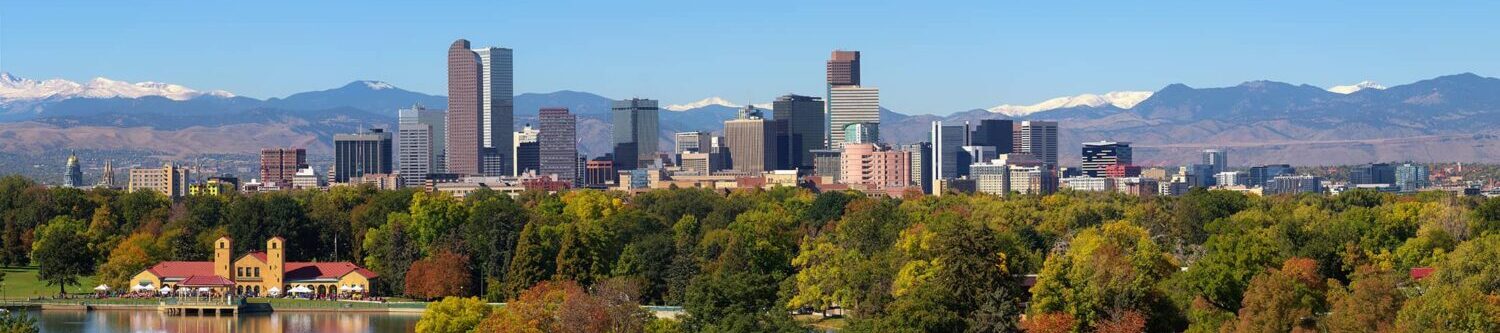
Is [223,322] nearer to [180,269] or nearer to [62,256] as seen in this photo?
[180,269]

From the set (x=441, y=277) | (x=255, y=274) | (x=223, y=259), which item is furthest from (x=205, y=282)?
(x=441, y=277)

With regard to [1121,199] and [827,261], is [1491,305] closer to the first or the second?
[827,261]

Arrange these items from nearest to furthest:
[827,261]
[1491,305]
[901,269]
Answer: [1491,305] → [901,269] → [827,261]

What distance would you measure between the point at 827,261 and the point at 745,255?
338 centimetres

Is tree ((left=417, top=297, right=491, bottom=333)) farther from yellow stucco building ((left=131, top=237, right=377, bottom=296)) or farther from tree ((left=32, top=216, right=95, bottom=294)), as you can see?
tree ((left=32, top=216, right=95, bottom=294))

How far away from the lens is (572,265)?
262 feet

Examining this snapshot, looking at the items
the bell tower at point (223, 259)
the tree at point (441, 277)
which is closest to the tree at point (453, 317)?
the tree at point (441, 277)

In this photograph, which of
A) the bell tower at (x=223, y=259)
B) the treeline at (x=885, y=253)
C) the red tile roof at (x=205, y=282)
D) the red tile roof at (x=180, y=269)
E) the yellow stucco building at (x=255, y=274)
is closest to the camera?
the treeline at (x=885, y=253)

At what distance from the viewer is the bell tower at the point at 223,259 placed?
87.7 metres

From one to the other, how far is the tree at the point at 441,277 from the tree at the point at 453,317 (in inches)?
812

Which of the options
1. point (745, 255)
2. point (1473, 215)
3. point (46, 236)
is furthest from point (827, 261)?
point (46, 236)

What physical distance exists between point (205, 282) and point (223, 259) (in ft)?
6.13

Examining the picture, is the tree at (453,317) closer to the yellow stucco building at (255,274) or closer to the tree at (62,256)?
the yellow stucco building at (255,274)

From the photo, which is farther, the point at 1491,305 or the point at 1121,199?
the point at 1121,199
